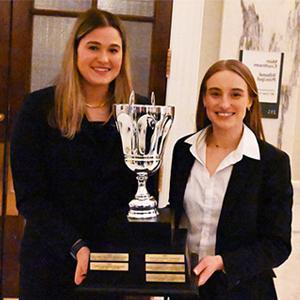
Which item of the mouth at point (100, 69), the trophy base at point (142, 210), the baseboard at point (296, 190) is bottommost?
the baseboard at point (296, 190)

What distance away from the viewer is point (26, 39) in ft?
8.15

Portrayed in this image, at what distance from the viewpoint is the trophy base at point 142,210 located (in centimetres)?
143

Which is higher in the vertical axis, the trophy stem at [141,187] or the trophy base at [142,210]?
the trophy stem at [141,187]

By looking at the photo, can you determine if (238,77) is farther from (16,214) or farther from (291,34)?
(16,214)

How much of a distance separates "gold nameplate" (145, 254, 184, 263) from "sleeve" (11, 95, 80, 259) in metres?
0.28

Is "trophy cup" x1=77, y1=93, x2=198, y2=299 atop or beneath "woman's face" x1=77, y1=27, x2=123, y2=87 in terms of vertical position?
beneath

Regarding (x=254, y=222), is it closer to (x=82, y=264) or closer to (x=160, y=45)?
(x=82, y=264)

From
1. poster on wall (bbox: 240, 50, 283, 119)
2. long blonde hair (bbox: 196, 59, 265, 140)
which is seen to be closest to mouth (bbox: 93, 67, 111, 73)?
long blonde hair (bbox: 196, 59, 265, 140)

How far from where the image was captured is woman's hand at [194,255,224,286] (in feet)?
4.39

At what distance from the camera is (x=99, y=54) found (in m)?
1.56

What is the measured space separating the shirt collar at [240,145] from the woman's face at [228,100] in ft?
0.16

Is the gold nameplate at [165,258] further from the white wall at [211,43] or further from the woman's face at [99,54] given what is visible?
the white wall at [211,43]

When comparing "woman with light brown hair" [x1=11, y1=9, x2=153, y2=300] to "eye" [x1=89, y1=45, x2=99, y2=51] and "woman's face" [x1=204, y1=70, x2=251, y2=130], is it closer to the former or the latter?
"eye" [x1=89, y1=45, x2=99, y2=51]

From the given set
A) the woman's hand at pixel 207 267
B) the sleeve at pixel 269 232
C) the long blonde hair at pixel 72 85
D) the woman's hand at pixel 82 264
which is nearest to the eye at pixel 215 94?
the sleeve at pixel 269 232
